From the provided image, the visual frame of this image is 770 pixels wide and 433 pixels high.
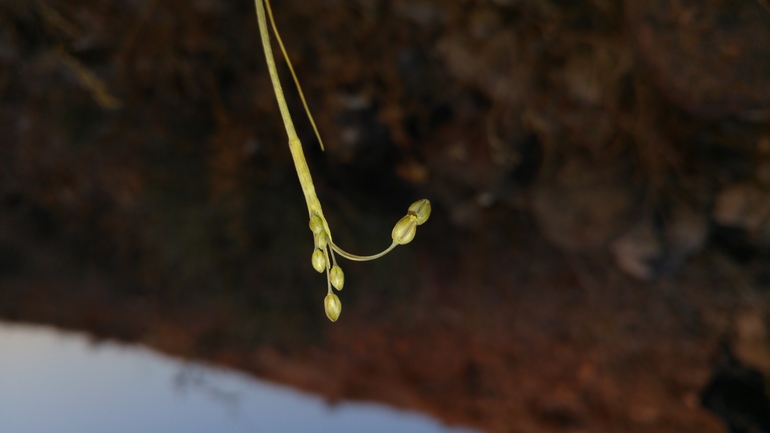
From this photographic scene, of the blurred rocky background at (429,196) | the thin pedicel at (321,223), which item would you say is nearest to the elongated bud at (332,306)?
the thin pedicel at (321,223)

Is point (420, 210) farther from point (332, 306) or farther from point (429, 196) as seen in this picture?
point (429, 196)

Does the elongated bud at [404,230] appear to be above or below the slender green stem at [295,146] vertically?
below

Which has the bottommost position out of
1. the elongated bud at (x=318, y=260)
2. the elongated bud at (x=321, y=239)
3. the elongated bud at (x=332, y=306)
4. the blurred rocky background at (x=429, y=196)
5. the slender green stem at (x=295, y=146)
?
the blurred rocky background at (x=429, y=196)

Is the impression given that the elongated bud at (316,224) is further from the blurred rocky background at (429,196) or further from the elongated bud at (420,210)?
the blurred rocky background at (429,196)

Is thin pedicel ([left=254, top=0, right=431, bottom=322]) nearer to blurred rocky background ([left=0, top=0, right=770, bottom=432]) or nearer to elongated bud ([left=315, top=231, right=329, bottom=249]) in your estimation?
elongated bud ([left=315, top=231, right=329, bottom=249])

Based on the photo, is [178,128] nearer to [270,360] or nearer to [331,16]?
[331,16]

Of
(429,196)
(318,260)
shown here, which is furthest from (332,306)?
(429,196)

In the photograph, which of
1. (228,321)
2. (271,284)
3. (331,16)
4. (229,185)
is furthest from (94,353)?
(331,16)

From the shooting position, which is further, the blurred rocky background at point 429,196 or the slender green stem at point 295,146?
the blurred rocky background at point 429,196

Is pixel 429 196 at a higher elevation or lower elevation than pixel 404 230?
lower
